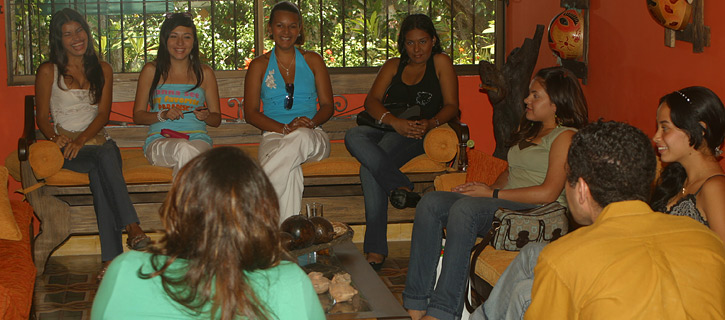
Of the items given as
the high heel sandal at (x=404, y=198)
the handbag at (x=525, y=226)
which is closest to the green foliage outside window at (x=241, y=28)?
the high heel sandal at (x=404, y=198)

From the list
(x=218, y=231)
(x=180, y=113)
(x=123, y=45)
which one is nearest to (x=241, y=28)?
(x=123, y=45)

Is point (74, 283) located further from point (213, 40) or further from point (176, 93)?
point (213, 40)

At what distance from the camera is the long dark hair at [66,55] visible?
439 cm

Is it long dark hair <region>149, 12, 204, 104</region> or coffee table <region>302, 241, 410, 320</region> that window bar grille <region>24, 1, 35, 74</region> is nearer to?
long dark hair <region>149, 12, 204, 104</region>

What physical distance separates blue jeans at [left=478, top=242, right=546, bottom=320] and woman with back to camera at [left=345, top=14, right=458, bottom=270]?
1.83 meters

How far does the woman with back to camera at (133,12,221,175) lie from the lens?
4.45 metres

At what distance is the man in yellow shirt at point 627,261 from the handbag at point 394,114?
2.66 m

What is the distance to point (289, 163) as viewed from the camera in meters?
4.36

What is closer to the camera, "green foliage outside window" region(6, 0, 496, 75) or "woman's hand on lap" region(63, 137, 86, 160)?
"woman's hand on lap" region(63, 137, 86, 160)

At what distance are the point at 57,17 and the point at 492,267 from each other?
2754 millimetres

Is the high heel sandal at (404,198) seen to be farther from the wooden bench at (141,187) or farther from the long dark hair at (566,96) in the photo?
the long dark hair at (566,96)

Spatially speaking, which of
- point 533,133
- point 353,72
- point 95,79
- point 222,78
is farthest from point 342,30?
point 533,133

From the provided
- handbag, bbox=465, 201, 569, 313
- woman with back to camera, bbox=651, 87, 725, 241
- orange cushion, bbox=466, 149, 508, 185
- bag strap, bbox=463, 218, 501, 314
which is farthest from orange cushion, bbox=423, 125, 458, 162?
woman with back to camera, bbox=651, 87, 725, 241

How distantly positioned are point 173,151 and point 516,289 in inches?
98.6
